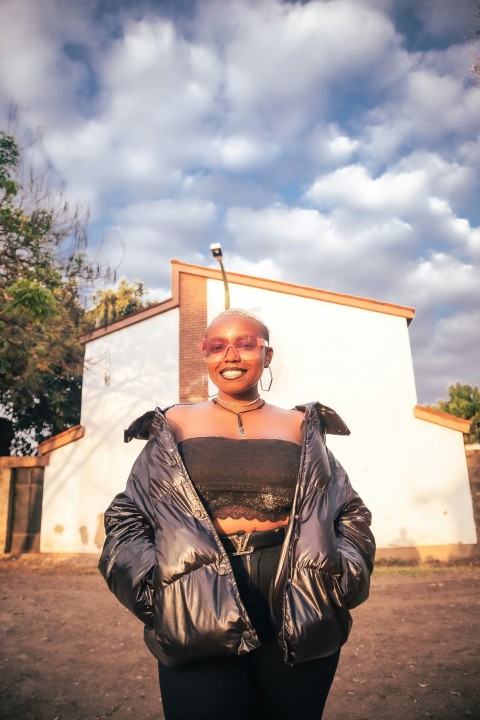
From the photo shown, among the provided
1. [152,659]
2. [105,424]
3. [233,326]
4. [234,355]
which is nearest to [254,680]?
[234,355]

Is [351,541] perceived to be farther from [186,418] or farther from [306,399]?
[306,399]

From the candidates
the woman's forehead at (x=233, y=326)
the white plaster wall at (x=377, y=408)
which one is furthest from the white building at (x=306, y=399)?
the woman's forehead at (x=233, y=326)

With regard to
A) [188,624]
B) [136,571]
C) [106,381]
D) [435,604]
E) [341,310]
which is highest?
[341,310]

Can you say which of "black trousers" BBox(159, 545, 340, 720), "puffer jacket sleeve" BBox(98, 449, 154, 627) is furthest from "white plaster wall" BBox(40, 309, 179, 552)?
"black trousers" BBox(159, 545, 340, 720)

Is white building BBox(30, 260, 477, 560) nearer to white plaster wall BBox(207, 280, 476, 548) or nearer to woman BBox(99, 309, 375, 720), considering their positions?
white plaster wall BBox(207, 280, 476, 548)

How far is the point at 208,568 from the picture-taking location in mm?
1428

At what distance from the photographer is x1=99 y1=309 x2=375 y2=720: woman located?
1.37 m

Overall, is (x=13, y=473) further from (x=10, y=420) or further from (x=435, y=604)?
(x=435, y=604)

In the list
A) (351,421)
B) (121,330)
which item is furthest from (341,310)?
(121,330)

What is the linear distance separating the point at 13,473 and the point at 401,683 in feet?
34.8

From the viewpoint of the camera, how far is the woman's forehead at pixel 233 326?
193cm

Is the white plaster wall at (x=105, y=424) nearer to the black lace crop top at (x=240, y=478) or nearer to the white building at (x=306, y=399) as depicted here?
the white building at (x=306, y=399)

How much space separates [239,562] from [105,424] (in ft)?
36.6

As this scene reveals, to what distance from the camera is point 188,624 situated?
1353mm
